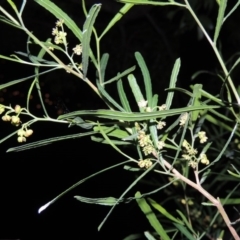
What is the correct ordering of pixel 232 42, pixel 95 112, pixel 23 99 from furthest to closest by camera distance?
1. pixel 232 42
2. pixel 23 99
3. pixel 95 112

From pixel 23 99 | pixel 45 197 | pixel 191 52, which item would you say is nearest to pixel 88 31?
pixel 23 99

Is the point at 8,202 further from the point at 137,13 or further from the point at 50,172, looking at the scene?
the point at 137,13

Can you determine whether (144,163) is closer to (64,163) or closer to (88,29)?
(88,29)

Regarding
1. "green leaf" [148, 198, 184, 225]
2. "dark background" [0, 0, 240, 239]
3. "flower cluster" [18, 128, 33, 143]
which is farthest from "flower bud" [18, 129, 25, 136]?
"dark background" [0, 0, 240, 239]

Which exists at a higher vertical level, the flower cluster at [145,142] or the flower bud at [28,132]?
the flower bud at [28,132]

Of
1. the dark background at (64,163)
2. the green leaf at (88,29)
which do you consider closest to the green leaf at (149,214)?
the green leaf at (88,29)

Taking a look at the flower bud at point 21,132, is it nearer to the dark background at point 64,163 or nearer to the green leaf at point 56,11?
the green leaf at point 56,11

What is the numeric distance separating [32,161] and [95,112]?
1.36 meters

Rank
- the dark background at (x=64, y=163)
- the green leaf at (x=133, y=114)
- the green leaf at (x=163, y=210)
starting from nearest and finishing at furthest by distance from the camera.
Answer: the green leaf at (x=133, y=114) < the green leaf at (x=163, y=210) < the dark background at (x=64, y=163)

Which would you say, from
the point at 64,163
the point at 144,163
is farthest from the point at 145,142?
the point at 64,163

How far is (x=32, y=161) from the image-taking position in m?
1.58

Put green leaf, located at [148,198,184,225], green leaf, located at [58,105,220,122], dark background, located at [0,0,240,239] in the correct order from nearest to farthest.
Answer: green leaf, located at [58,105,220,122], green leaf, located at [148,198,184,225], dark background, located at [0,0,240,239]

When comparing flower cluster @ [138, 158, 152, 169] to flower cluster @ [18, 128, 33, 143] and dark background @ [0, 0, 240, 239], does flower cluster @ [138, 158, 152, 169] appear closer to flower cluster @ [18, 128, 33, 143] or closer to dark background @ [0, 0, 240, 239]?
flower cluster @ [18, 128, 33, 143]

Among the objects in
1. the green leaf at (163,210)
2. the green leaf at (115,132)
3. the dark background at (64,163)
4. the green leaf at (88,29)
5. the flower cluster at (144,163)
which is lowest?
the dark background at (64,163)
